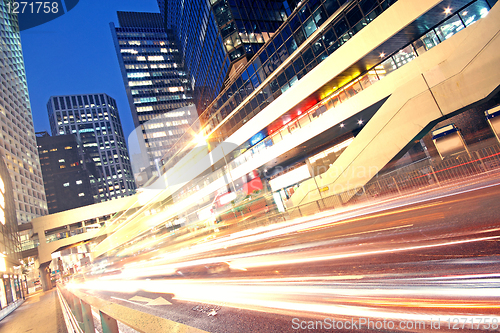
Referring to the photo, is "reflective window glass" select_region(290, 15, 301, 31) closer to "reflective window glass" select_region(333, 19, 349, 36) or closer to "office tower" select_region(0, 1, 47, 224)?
"reflective window glass" select_region(333, 19, 349, 36)

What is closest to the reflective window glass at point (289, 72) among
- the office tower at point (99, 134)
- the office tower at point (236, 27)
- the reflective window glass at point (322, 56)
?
the reflective window glass at point (322, 56)

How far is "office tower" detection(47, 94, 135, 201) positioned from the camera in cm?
14788

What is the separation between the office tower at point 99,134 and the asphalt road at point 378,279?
155 metres

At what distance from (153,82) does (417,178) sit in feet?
385

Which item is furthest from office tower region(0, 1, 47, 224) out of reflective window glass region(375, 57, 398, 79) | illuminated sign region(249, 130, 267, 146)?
reflective window glass region(375, 57, 398, 79)

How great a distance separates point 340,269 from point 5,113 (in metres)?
88.3

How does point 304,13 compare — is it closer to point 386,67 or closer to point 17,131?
point 386,67

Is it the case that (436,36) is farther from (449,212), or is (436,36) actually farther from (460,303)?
(460,303)

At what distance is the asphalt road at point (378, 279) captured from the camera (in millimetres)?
3320

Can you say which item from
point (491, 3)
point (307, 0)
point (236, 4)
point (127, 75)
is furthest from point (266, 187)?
point (127, 75)

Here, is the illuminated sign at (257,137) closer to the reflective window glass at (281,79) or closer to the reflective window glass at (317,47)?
the reflective window glass at (281,79)

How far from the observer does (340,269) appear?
5.76 meters

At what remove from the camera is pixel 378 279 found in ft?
14.9

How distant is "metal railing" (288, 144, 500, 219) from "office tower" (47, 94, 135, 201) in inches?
5949
